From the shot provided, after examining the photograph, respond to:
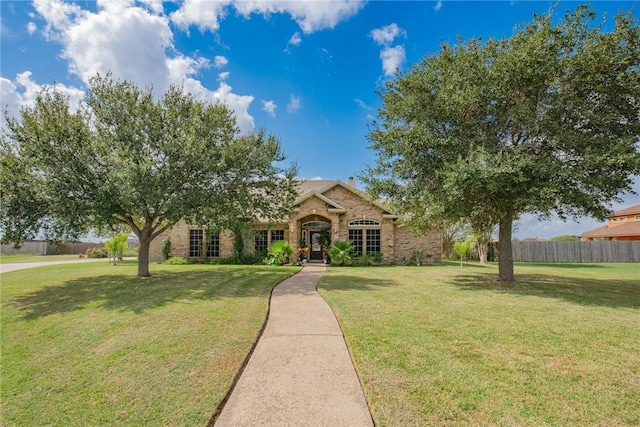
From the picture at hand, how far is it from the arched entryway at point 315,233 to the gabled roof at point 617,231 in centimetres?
3016

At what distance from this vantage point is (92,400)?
3.71 metres

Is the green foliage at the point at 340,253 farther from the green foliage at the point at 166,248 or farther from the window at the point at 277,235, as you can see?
the green foliage at the point at 166,248

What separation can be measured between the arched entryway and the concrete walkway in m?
16.2

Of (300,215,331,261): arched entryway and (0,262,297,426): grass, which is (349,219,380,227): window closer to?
(300,215,331,261): arched entryway

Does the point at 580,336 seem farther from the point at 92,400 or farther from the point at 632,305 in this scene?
the point at 92,400

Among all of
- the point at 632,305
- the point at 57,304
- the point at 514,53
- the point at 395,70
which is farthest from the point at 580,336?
the point at 57,304

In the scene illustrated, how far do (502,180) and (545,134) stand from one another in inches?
109

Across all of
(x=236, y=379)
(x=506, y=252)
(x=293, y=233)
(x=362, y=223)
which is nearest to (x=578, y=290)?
(x=506, y=252)

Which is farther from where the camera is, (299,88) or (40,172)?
(299,88)

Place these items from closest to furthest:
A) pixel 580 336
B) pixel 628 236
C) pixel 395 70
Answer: pixel 580 336 → pixel 395 70 → pixel 628 236

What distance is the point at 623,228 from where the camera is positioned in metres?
32.9

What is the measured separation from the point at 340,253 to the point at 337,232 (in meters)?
2.17

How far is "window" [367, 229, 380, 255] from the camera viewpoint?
22.0 m

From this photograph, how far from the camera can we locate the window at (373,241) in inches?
867
